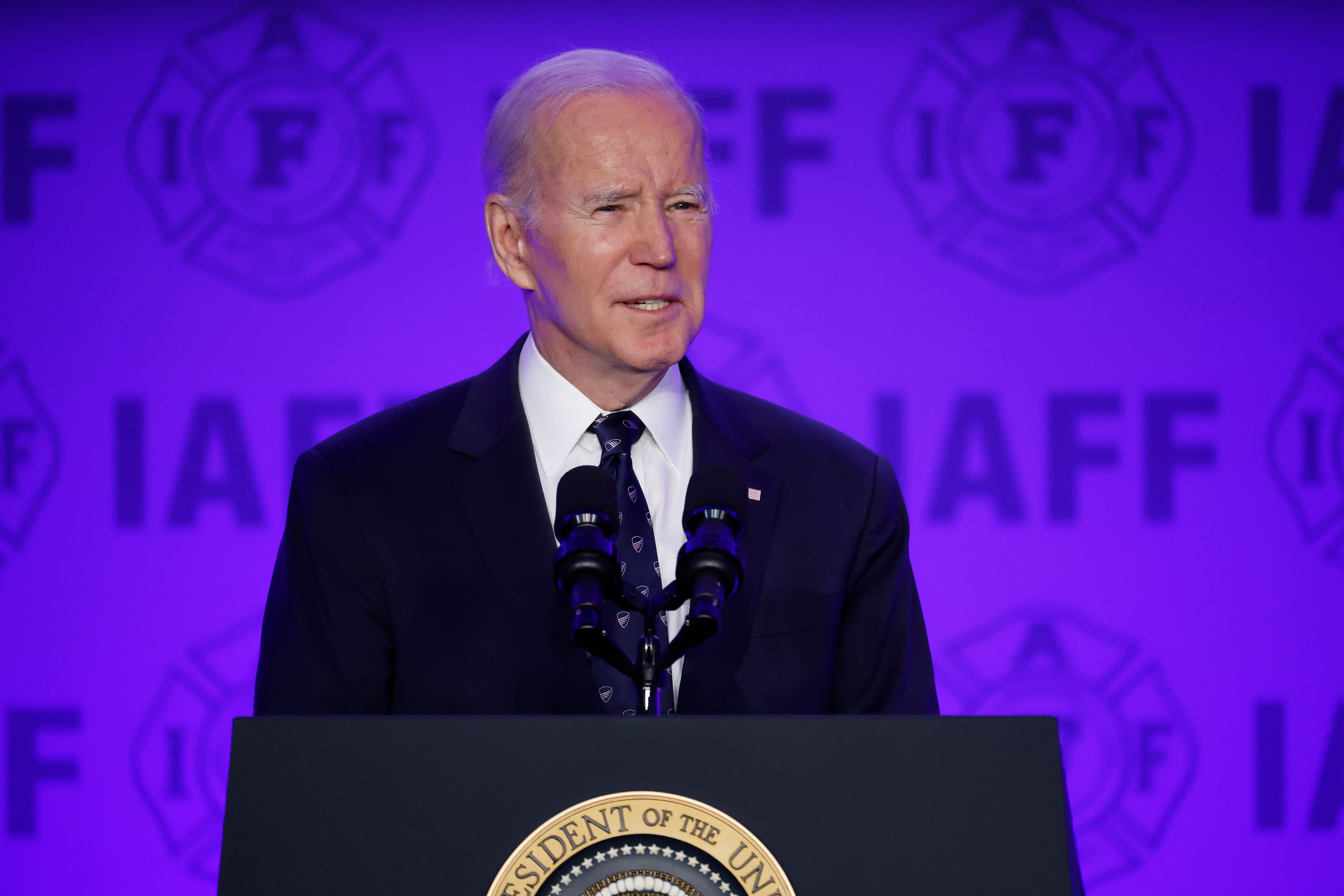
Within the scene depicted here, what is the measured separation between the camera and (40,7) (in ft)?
10.1

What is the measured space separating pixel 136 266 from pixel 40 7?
0.66 meters

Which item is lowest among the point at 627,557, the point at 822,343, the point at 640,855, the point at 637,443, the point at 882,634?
the point at 640,855

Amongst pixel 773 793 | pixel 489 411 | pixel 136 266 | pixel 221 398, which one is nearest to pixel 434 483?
pixel 489 411

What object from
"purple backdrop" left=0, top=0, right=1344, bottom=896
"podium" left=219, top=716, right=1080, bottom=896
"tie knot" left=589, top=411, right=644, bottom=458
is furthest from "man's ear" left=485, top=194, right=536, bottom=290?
"purple backdrop" left=0, top=0, right=1344, bottom=896

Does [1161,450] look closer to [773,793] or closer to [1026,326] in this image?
[1026,326]

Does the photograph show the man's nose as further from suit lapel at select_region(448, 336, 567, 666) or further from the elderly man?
suit lapel at select_region(448, 336, 567, 666)

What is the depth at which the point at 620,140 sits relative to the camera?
161 cm

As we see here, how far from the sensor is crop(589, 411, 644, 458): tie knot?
1667mm

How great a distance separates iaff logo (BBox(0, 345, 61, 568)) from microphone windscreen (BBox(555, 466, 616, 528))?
232cm

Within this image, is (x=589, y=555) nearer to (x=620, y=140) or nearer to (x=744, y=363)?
(x=620, y=140)

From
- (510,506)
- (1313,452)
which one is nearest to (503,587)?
(510,506)

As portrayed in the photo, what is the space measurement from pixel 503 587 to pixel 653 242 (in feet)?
1.51

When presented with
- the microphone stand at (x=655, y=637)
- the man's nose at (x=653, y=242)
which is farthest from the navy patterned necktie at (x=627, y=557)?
the microphone stand at (x=655, y=637)

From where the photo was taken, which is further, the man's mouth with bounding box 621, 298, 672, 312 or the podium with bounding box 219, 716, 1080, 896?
the man's mouth with bounding box 621, 298, 672, 312
